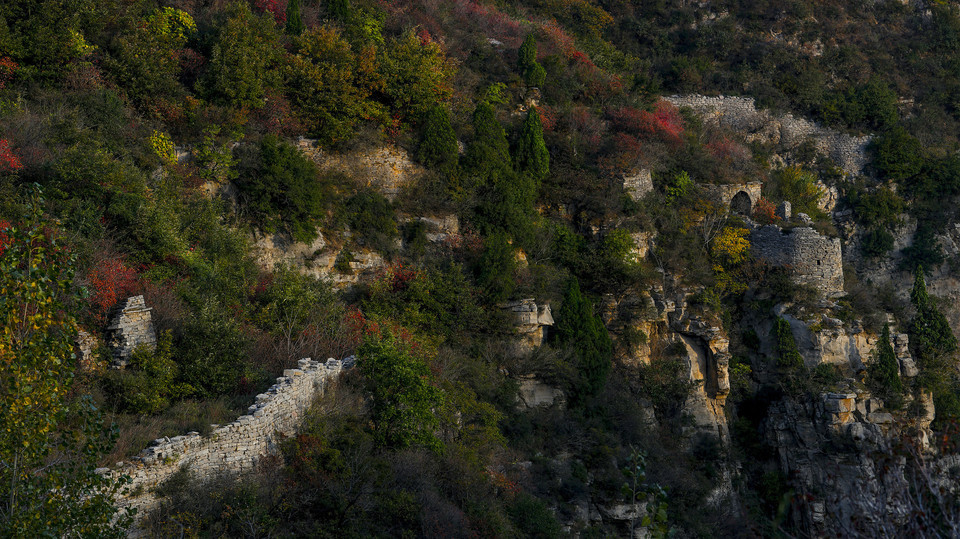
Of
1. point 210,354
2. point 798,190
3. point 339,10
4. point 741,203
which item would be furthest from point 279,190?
point 798,190

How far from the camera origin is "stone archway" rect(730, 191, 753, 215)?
34.4 metres

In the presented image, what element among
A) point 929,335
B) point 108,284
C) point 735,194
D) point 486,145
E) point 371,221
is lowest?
point 929,335

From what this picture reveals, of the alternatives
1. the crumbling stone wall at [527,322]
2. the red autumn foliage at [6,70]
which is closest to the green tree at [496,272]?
the crumbling stone wall at [527,322]

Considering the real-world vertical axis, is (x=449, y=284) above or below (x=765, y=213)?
above

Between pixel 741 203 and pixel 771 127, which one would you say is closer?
pixel 741 203

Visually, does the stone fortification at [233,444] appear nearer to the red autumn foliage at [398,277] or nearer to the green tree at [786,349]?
the red autumn foliage at [398,277]

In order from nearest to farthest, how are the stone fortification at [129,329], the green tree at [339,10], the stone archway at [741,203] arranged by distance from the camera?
the stone fortification at [129,329] → the green tree at [339,10] → the stone archway at [741,203]

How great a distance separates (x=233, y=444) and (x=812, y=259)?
23511 mm

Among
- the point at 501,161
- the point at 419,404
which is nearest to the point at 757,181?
the point at 501,161

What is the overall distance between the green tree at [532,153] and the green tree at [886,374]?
13.2 meters

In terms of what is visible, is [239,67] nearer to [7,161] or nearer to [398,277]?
[398,277]

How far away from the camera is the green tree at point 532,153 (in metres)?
29.9

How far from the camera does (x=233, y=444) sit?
1526 cm

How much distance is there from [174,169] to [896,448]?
18.8m
